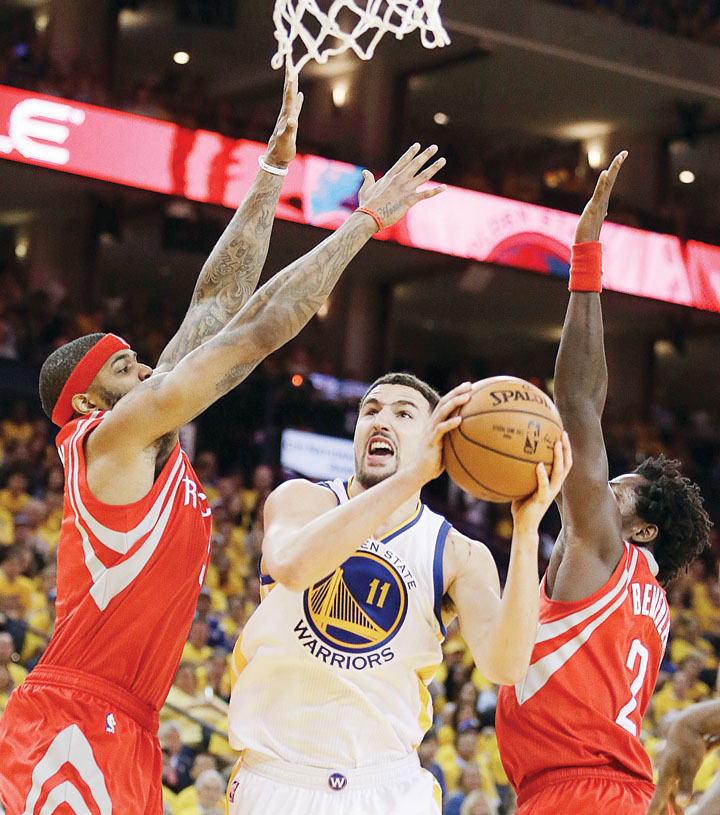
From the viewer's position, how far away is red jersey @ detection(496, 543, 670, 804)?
364 centimetres

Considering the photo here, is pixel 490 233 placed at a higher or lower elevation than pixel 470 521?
higher

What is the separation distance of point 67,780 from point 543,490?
156 cm

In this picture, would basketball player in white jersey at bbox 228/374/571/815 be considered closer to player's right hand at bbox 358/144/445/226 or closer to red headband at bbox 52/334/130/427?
player's right hand at bbox 358/144/445/226

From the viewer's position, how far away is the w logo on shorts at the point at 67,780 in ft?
10.8

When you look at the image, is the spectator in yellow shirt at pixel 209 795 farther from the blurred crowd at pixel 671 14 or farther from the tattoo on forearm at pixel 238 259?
the blurred crowd at pixel 671 14

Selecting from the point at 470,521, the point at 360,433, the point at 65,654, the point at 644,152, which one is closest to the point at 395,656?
the point at 360,433

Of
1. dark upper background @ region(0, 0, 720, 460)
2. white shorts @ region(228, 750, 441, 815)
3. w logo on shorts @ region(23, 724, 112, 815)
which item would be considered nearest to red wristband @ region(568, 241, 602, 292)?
white shorts @ region(228, 750, 441, 815)

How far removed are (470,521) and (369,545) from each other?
37.2ft

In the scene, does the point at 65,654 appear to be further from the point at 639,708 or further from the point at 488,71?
the point at 488,71

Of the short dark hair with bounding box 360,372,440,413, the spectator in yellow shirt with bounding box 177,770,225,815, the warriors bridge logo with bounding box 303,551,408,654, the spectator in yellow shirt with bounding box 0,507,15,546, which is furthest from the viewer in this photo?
the spectator in yellow shirt with bounding box 0,507,15,546

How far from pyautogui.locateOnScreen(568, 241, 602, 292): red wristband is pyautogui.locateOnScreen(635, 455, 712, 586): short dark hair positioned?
2.12ft

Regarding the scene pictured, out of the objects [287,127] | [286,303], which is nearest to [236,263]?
[287,127]

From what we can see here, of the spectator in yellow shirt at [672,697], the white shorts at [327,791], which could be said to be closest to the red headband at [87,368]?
the white shorts at [327,791]

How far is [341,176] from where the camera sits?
14.3 metres
